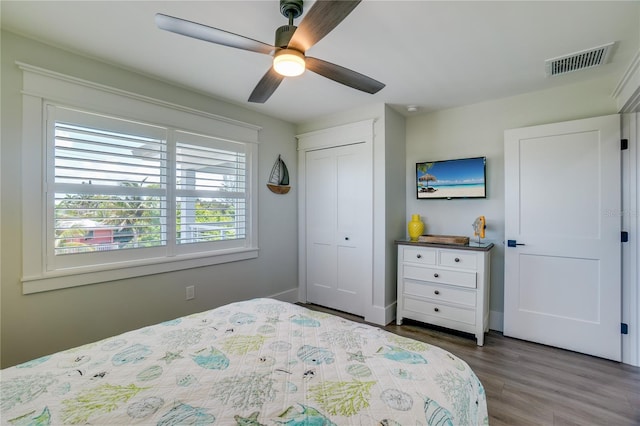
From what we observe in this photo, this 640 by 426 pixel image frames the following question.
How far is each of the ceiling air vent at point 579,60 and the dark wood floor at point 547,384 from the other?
2.44m

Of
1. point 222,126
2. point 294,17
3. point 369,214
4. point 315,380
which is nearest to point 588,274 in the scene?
point 369,214

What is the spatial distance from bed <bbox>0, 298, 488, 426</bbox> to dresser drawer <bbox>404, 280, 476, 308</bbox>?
170 centimetres

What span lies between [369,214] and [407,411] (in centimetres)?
244

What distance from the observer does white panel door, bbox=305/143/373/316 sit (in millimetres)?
3283

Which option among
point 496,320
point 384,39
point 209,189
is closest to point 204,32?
Answer: point 384,39

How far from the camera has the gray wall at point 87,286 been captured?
185 cm

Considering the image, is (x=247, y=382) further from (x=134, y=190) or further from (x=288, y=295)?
(x=288, y=295)

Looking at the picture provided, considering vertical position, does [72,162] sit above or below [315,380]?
above

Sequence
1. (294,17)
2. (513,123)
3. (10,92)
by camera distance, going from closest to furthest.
→ (294,17), (10,92), (513,123)

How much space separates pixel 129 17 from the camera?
1.73 meters

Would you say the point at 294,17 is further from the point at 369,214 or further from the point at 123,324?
the point at 123,324

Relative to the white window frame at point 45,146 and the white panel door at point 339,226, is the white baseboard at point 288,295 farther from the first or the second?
the white window frame at point 45,146

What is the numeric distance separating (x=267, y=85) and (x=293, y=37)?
513mm

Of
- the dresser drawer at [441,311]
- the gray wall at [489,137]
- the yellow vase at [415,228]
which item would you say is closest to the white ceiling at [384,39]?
the gray wall at [489,137]
